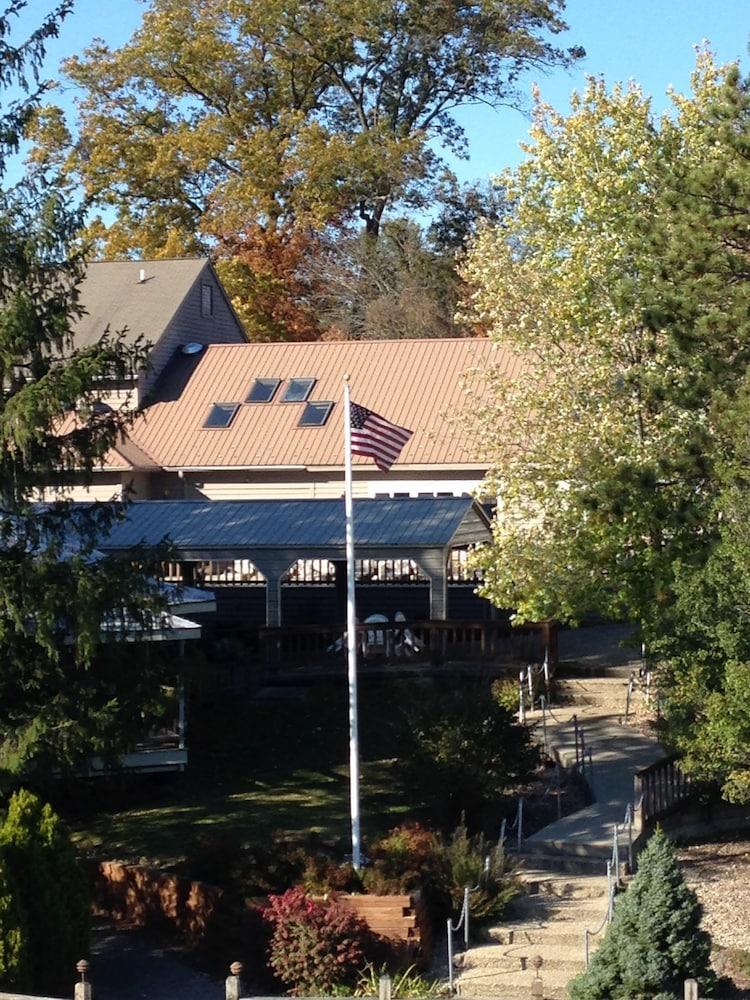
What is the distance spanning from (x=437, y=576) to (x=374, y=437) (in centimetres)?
1014

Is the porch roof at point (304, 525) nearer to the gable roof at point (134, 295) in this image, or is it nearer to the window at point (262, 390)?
the window at point (262, 390)

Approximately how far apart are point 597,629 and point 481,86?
2812 cm

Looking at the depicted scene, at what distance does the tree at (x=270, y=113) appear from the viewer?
49562 mm

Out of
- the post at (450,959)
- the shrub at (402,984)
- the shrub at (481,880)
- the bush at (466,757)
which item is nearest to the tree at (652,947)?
the shrub at (402,984)

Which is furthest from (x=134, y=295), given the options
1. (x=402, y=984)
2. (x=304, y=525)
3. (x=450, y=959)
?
(x=402, y=984)

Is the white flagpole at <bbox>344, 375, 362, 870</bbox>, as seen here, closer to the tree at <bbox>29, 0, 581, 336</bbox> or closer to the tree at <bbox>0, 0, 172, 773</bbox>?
the tree at <bbox>0, 0, 172, 773</bbox>

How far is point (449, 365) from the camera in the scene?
36938 mm

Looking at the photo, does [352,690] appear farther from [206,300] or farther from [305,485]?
[206,300]

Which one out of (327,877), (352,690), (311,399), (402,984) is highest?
(311,399)

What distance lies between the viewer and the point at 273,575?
28.6 metres

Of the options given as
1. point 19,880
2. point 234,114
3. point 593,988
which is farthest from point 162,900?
point 234,114

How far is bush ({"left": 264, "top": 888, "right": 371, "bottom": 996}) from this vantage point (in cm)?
1473

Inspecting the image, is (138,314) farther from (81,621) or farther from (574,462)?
(81,621)

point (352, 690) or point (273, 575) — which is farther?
point (273, 575)
